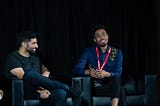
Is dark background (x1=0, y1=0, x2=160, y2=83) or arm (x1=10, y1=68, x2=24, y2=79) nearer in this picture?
arm (x1=10, y1=68, x2=24, y2=79)

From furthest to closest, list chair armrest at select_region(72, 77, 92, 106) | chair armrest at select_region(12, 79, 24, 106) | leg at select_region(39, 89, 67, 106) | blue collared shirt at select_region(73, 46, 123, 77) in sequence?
1. blue collared shirt at select_region(73, 46, 123, 77)
2. chair armrest at select_region(72, 77, 92, 106)
3. chair armrest at select_region(12, 79, 24, 106)
4. leg at select_region(39, 89, 67, 106)

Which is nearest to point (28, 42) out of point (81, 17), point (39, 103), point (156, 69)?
point (39, 103)

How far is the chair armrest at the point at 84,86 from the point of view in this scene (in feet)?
14.7

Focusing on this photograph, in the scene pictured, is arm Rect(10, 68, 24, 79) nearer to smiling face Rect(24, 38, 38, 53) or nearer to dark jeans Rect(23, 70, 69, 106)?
dark jeans Rect(23, 70, 69, 106)

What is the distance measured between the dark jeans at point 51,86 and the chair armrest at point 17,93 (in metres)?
0.11

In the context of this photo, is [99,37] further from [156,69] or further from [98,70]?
[156,69]

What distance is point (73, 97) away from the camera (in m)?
4.32

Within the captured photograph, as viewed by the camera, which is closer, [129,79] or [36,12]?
[129,79]

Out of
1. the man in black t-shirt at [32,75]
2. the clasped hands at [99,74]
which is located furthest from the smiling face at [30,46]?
the clasped hands at [99,74]

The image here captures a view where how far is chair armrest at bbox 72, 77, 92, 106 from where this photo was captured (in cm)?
448

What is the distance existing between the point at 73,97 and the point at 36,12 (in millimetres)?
1523

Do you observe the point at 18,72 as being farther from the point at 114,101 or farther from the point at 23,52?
the point at 114,101

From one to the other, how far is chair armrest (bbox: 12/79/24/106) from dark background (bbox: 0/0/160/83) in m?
1.04

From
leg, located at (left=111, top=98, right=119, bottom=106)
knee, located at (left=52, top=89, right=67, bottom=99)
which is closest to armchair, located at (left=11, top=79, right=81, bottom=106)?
knee, located at (left=52, top=89, right=67, bottom=99)
